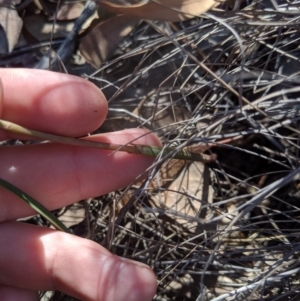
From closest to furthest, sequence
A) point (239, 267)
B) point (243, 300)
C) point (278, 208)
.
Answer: point (243, 300)
point (239, 267)
point (278, 208)

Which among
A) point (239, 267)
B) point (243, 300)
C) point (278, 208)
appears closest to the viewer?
point (243, 300)

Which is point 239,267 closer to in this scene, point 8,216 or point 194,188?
point 194,188

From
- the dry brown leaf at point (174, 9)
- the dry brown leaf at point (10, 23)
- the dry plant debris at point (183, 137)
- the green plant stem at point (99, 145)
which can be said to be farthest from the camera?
the dry brown leaf at point (10, 23)

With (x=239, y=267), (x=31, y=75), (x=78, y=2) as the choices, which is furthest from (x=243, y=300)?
(x=78, y=2)

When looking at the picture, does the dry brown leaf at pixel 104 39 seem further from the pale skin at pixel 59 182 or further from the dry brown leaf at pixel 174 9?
the dry brown leaf at pixel 174 9

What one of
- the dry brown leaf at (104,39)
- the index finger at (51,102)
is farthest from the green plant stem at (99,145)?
→ the dry brown leaf at (104,39)

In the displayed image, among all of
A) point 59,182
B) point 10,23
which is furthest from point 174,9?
point 10,23

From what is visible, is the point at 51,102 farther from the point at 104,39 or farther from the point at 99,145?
the point at 104,39
